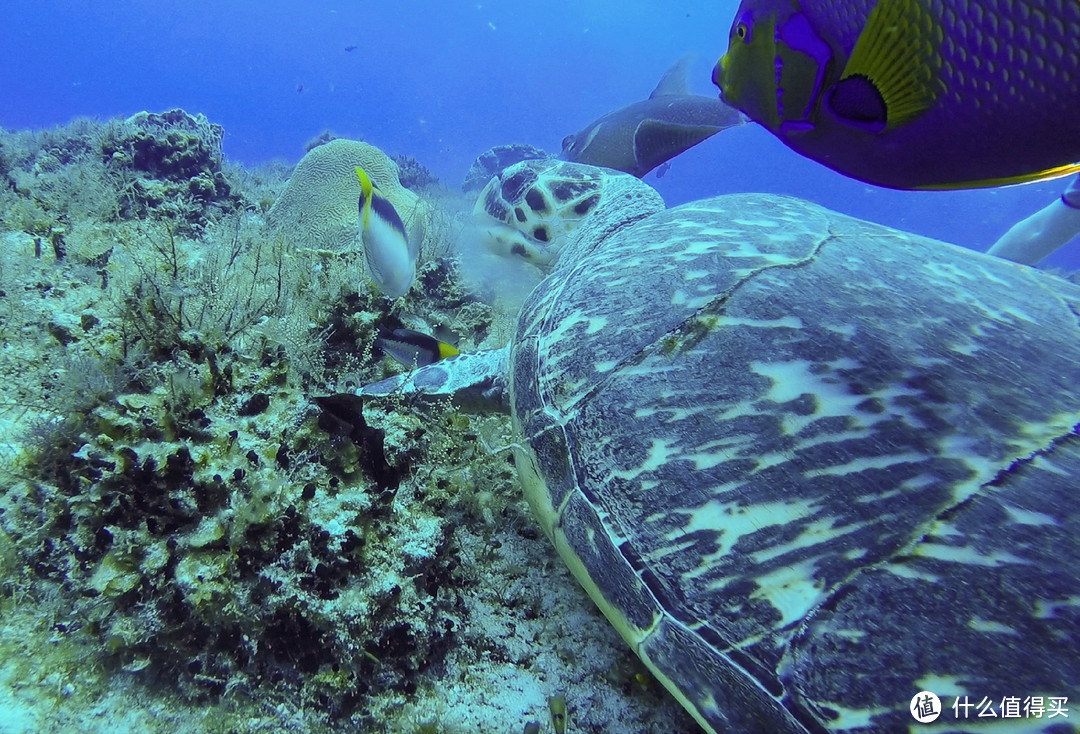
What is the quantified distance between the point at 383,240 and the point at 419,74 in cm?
13406

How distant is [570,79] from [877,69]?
111933mm

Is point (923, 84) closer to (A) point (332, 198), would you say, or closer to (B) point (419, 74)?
(A) point (332, 198)

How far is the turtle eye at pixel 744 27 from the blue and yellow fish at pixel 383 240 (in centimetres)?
163

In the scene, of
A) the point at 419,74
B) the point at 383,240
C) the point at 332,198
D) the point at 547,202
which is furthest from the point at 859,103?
the point at 419,74

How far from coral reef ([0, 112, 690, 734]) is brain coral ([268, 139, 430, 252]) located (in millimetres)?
2404

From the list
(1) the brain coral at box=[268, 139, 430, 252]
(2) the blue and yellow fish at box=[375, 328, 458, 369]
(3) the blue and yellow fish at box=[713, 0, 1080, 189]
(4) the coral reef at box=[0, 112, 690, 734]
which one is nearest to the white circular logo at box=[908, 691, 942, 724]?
(4) the coral reef at box=[0, 112, 690, 734]

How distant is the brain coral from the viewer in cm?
471

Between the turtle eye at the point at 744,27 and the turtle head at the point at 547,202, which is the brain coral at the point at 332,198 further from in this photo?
the turtle eye at the point at 744,27

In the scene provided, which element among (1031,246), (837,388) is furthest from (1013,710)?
(1031,246)

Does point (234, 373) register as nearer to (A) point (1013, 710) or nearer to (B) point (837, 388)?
(B) point (837, 388)

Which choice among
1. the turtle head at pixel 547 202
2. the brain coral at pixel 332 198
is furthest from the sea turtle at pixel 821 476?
the brain coral at pixel 332 198

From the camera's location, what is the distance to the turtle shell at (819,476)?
3.90 feet

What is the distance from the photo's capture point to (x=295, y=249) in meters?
3.69

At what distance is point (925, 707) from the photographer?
112 cm
